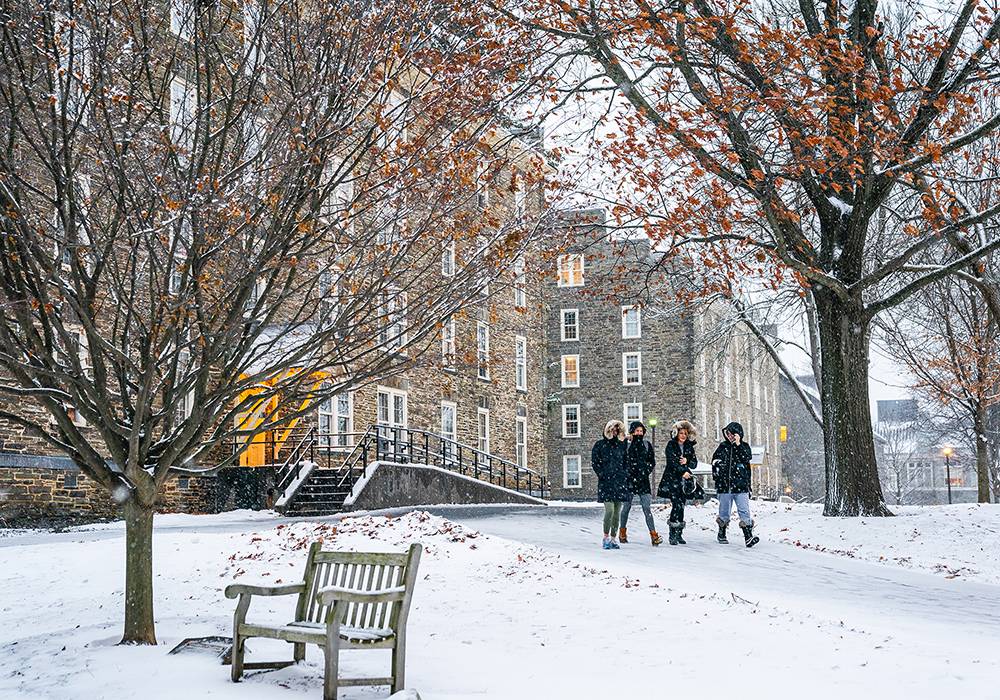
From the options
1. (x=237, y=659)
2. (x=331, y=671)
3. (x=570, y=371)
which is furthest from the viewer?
(x=570, y=371)

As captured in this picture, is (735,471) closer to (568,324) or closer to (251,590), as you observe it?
(251,590)

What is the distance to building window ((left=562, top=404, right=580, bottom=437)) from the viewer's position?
52.7 metres

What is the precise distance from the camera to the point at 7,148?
7.88m

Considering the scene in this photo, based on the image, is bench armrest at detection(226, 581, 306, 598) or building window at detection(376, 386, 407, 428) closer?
bench armrest at detection(226, 581, 306, 598)

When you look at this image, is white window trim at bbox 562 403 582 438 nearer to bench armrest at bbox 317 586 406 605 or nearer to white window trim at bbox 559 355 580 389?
white window trim at bbox 559 355 580 389

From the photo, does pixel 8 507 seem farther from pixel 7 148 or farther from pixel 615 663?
pixel 615 663

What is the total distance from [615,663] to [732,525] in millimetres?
12975

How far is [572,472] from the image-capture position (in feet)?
170

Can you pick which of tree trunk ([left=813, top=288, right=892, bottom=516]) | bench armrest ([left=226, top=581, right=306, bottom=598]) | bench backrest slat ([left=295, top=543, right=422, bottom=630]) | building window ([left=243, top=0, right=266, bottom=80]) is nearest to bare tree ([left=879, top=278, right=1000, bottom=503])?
tree trunk ([left=813, top=288, right=892, bottom=516])

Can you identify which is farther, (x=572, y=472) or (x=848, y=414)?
(x=572, y=472)

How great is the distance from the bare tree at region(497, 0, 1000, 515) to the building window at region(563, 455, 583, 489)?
31793mm

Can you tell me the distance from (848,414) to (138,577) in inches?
548

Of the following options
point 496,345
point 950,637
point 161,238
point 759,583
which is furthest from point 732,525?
point 496,345

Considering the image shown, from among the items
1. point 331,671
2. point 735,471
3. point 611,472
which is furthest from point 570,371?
point 331,671
